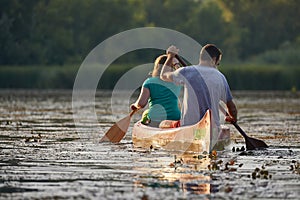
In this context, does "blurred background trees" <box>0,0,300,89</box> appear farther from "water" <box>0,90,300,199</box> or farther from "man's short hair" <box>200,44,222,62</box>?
"man's short hair" <box>200,44,222,62</box>

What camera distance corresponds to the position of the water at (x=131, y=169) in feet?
34.2

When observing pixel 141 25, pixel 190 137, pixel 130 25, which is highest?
pixel 141 25

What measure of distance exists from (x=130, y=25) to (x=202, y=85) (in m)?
57.1

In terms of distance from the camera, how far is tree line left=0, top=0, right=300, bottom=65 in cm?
6141

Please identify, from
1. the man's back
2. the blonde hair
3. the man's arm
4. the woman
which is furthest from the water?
the blonde hair

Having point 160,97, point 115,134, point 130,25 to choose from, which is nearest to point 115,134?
point 115,134

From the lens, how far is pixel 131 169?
1268cm

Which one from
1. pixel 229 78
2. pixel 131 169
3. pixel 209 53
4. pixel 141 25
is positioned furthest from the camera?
pixel 141 25

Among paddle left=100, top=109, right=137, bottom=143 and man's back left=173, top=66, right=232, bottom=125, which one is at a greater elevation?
man's back left=173, top=66, right=232, bottom=125

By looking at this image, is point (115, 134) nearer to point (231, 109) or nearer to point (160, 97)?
point (160, 97)

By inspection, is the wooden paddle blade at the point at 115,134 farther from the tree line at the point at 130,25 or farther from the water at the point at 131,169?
the tree line at the point at 130,25

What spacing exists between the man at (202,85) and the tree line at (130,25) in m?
43.4

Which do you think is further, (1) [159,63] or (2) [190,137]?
(1) [159,63]

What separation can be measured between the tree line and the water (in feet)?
134
